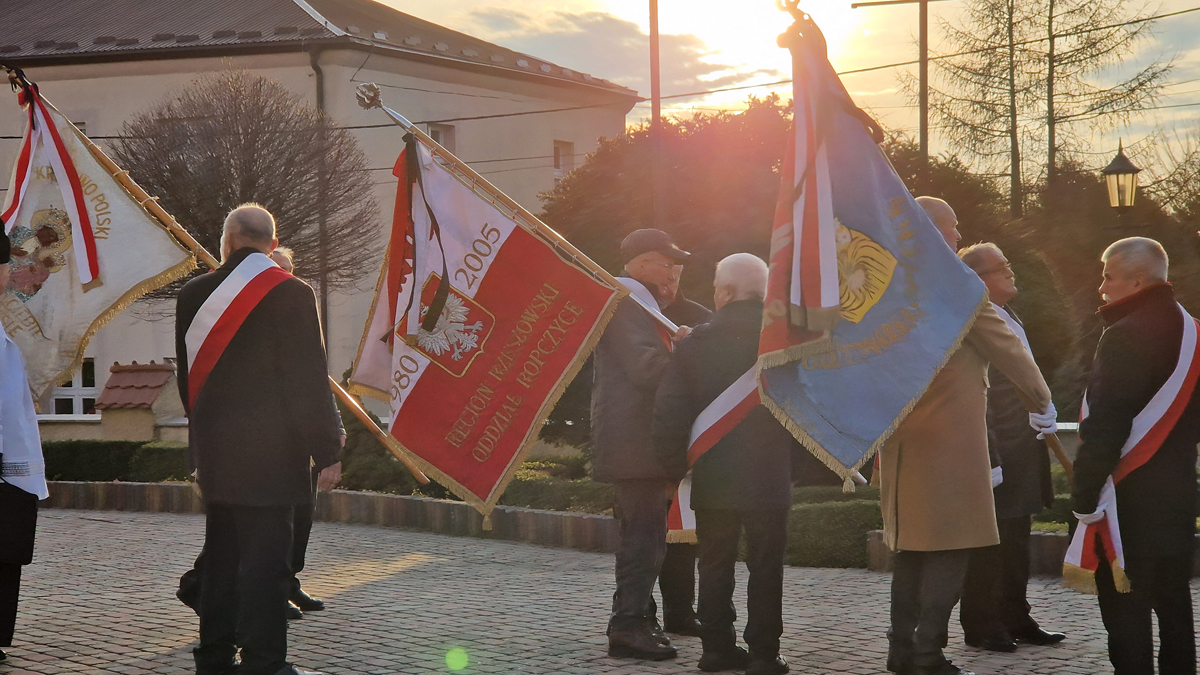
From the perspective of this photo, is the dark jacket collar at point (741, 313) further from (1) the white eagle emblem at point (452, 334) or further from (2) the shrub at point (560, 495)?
(2) the shrub at point (560, 495)

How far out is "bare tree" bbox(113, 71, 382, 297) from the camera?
24891mm

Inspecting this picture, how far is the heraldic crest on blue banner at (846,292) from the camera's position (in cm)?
538

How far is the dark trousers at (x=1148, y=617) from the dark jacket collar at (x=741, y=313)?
1790mm

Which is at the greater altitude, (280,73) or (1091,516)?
(280,73)

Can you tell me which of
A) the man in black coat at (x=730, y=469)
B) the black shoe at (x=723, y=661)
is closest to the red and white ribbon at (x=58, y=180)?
the man in black coat at (x=730, y=469)

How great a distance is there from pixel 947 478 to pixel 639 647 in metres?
1.66

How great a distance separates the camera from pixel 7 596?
6.11 metres

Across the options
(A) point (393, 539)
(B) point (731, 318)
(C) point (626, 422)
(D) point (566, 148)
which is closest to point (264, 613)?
(C) point (626, 422)

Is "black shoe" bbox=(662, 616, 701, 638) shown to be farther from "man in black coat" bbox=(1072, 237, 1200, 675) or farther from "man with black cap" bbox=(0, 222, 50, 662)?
"man with black cap" bbox=(0, 222, 50, 662)

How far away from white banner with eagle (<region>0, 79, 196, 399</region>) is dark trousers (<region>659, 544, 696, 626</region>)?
3090 mm

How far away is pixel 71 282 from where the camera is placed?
735 centimetres

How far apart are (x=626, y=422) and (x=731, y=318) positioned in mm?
767

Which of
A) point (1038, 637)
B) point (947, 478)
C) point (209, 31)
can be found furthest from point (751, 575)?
point (209, 31)

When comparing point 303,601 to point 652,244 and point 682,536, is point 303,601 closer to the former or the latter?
point 682,536
